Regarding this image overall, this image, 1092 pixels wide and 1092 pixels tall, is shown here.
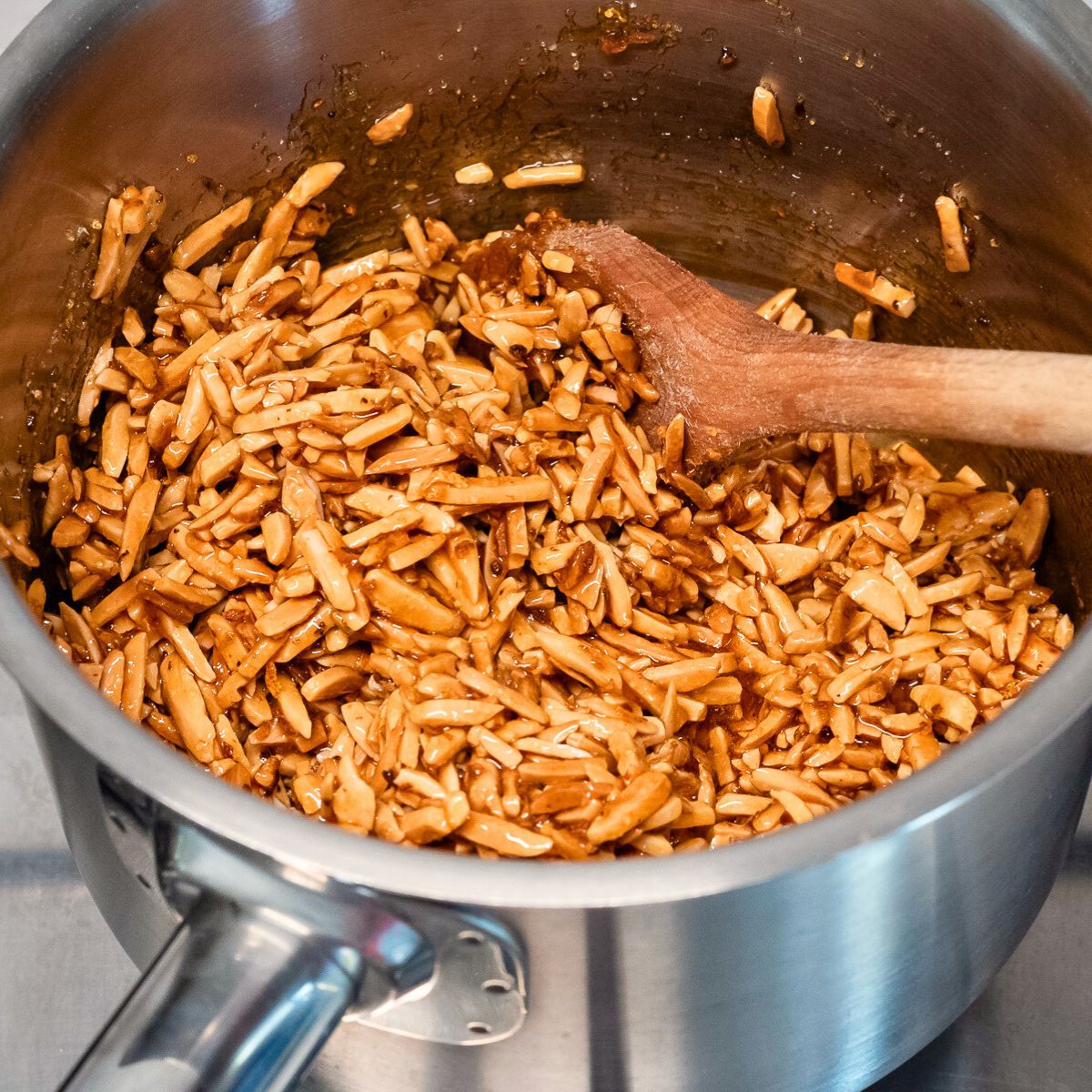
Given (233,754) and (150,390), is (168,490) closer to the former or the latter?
(150,390)

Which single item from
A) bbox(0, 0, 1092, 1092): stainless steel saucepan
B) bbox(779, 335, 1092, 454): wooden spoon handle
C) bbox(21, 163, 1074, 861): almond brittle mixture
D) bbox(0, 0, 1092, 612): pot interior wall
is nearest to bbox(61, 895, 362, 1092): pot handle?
bbox(0, 0, 1092, 1092): stainless steel saucepan

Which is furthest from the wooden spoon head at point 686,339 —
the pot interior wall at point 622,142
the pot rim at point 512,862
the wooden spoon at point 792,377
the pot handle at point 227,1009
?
the pot handle at point 227,1009

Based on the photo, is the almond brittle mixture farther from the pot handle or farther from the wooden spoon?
the pot handle

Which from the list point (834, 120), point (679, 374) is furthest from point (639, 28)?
point (679, 374)

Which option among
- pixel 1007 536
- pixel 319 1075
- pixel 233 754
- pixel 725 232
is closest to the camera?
pixel 319 1075

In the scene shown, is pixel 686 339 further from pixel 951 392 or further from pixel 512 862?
pixel 512 862

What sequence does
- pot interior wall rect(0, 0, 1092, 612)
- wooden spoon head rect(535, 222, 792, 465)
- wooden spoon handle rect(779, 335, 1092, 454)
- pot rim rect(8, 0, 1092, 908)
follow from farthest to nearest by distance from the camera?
wooden spoon head rect(535, 222, 792, 465), pot interior wall rect(0, 0, 1092, 612), wooden spoon handle rect(779, 335, 1092, 454), pot rim rect(8, 0, 1092, 908)

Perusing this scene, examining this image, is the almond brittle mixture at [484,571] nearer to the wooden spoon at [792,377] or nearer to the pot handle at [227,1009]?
the wooden spoon at [792,377]
